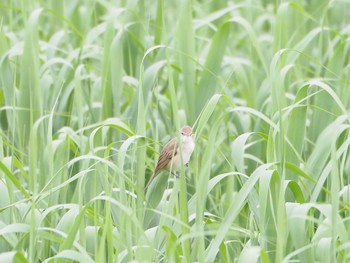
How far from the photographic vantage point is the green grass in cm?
281

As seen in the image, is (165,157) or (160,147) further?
(160,147)

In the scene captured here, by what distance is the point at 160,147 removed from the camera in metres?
3.78

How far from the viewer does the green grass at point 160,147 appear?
2.81m

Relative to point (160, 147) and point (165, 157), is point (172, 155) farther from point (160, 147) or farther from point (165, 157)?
point (160, 147)

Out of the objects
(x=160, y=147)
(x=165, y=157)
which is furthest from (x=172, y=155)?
(x=160, y=147)

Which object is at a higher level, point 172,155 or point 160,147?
point 172,155

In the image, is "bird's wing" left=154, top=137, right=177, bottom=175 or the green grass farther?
"bird's wing" left=154, top=137, right=177, bottom=175

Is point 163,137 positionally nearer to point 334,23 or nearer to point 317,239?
point 317,239

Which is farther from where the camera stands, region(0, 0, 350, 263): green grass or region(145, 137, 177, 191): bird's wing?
region(145, 137, 177, 191): bird's wing

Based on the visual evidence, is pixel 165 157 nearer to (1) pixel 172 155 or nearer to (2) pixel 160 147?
(1) pixel 172 155

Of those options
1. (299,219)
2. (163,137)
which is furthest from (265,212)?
(163,137)

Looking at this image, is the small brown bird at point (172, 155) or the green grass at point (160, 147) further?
the small brown bird at point (172, 155)

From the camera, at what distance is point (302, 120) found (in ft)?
11.3

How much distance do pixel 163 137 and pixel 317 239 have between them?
4.82 ft
